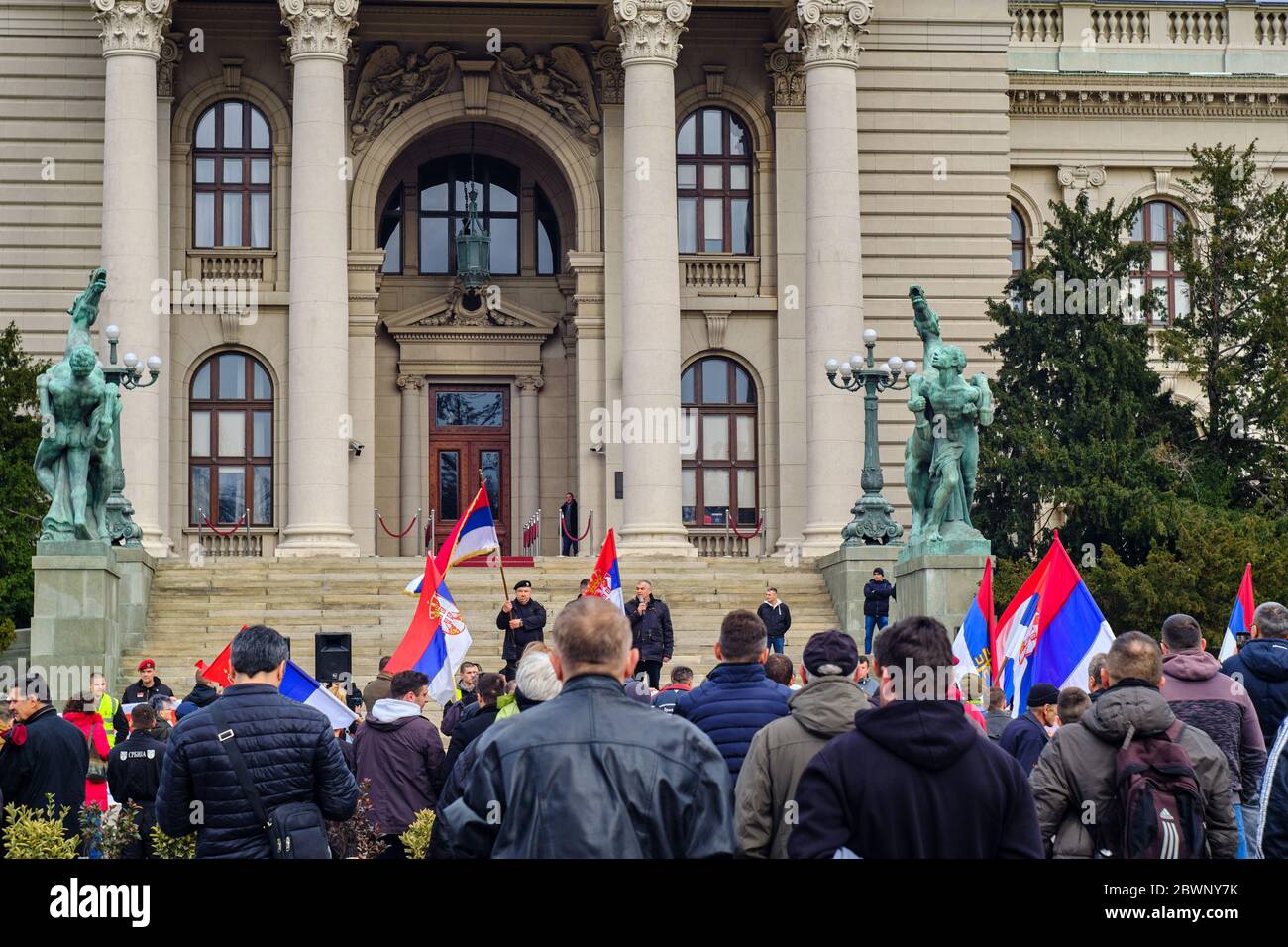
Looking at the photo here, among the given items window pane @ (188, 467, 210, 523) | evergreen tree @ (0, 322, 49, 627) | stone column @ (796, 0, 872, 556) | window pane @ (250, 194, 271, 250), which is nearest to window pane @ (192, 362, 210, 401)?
window pane @ (188, 467, 210, 523)

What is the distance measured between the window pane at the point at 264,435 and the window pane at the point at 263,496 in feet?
0.92

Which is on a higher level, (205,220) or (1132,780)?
(205,220)

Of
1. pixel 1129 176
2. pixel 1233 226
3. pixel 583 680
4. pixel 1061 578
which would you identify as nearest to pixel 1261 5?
pixel 1129 176

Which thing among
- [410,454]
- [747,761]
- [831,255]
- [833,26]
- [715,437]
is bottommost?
[747,761]

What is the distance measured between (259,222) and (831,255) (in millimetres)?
11346

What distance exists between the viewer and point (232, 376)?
43.9 meters

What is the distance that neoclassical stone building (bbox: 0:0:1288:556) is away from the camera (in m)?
40.1

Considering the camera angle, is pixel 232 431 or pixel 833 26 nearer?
pixel 833 26

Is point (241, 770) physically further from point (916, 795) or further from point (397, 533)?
point (397, 533)

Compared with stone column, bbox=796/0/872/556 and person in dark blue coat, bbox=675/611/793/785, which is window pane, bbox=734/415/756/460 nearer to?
stone column, bbox=796/0/872/556

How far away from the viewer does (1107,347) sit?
3838 cm

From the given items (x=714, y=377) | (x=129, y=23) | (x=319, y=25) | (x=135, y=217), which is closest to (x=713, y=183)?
Answer: (x=714, y=377)

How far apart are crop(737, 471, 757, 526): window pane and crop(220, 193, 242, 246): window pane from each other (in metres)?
10.9
